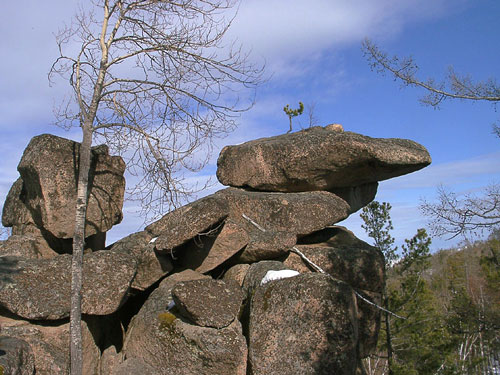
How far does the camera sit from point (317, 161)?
11719mm

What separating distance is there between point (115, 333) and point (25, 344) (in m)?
2.44

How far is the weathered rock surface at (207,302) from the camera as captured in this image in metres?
8.00

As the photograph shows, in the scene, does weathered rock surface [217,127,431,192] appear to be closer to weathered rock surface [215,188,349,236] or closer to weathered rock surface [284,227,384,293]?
weathered rock surface [215,188,349,236]

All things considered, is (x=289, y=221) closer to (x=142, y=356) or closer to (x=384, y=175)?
(x=384, y=175)

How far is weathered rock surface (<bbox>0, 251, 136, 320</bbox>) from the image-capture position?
8.18 metres

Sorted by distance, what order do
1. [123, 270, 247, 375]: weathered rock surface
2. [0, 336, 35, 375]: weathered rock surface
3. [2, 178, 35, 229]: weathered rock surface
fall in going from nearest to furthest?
[0, 336, 35, 375]: weathered rock surface < [123, 270, 247, 375]: weathered rock surface < [2, 178, 35, 229]: weathered rock surface

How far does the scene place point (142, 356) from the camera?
327 inches

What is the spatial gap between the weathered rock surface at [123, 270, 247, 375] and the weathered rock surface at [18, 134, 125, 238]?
2.77 m

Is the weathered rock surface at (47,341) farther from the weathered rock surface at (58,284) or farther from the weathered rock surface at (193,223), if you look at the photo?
the weathered rock surface at (193,223)

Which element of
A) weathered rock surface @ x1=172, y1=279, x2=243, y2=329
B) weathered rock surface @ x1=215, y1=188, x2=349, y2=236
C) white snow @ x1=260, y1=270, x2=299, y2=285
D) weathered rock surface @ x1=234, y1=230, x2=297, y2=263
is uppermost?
weathered rock surface @ x1=215, y1=188, x2=349, y2=236

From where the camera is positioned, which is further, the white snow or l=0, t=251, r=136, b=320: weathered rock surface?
the white snow

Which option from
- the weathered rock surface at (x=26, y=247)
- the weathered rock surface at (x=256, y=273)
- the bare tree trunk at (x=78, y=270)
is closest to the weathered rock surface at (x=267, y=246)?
the weathered rock surface at (x=256, y=273)

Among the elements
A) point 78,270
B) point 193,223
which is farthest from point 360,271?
point 78,270

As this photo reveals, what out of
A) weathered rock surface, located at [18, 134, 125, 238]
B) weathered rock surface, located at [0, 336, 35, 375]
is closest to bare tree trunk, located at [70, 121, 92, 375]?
weathered rock surface, located at [0, 336, 35, 375]
